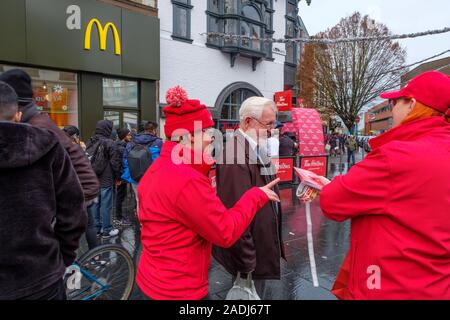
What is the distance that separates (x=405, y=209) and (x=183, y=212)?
1.07 meters

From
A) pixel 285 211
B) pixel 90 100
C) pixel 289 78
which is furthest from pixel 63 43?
pixel 289 78

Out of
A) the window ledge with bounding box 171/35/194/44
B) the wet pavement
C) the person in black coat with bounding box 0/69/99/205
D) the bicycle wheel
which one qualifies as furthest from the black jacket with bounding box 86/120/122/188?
the window ledge with bounding box 171/35/194/44

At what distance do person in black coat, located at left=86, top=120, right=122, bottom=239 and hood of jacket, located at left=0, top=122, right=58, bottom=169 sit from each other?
4137 mm

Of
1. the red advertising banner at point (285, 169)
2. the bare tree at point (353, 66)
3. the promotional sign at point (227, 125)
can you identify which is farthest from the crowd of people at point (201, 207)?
the bare tree at point (353, 66)

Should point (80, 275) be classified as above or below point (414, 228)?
below

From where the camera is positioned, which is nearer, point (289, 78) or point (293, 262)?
point (293, 262)

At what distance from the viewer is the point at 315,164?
10.9m

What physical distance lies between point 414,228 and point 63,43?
399 inches

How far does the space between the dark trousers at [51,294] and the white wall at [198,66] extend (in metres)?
10.8

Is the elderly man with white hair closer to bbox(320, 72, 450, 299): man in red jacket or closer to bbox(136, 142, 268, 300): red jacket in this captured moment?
bbox(136, 142, 268, 300): red jacket

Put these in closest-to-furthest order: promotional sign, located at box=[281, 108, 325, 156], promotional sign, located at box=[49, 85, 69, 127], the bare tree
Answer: promotional sign, located at box=[49, 85, 69, 127] < promotional sign, located at box=[281, 108, 325, 156] < the bare tree

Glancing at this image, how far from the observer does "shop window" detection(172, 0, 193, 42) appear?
12307 millimetres

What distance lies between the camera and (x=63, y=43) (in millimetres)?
9344

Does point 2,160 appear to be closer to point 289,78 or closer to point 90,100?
point 90,100
